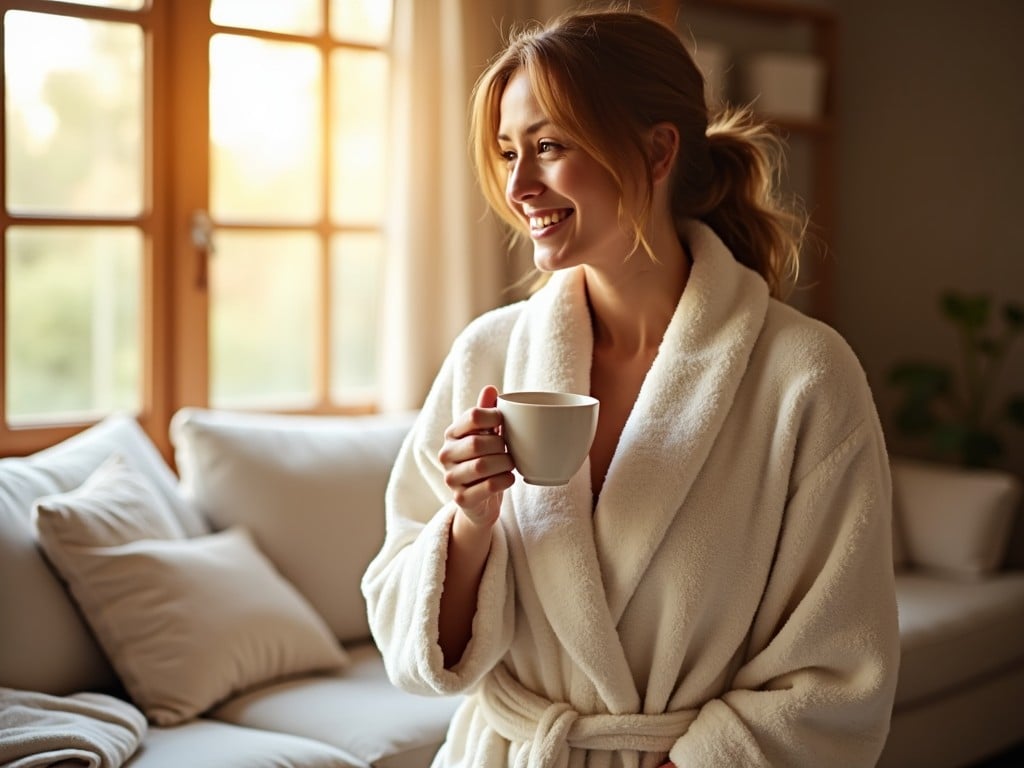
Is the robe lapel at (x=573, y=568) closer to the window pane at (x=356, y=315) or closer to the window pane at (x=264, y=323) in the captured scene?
the window pane at (x=264, y=323)

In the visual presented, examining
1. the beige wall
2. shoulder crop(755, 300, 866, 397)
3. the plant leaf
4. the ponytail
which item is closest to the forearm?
shoulder crop(755, 300, 866, 397)

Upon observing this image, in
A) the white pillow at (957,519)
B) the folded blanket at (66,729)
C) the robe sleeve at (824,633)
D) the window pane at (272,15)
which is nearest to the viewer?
the robe sleeve at (824,633)

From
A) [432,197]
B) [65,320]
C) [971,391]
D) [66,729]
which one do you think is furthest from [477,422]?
[65,320]

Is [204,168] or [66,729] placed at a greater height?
[204,168]

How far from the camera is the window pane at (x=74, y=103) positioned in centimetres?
278

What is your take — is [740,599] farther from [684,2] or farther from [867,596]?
[684,2]

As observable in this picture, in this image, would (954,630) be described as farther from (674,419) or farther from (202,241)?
(202,241)

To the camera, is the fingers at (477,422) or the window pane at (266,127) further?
the window pane at (266,127)

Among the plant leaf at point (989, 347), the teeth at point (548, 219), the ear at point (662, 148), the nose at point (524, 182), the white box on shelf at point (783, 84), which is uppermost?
the white box on shelf at point (783, 84)

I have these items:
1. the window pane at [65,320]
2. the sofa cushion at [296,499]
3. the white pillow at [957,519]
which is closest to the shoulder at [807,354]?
the sofa cushion at [296,499]

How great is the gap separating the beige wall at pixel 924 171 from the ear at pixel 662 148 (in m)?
3.11

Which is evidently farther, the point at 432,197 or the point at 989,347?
the point at 989,347

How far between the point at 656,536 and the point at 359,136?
219 cm

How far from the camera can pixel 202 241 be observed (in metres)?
2.98
